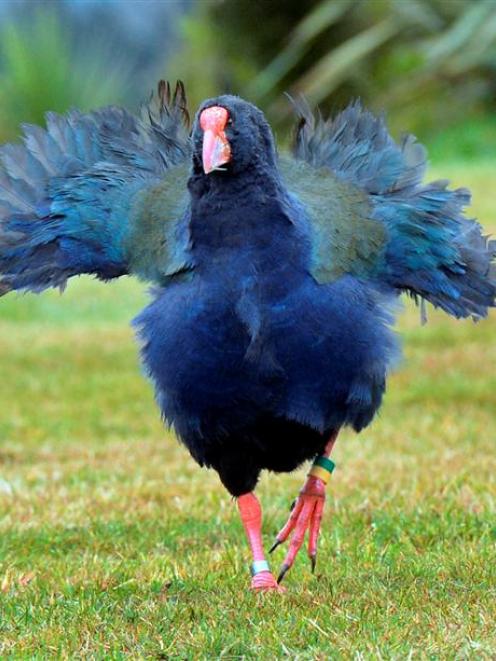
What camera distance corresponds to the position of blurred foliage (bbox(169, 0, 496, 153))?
14.8 m

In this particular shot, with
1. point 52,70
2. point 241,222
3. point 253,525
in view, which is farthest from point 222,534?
point 52,70

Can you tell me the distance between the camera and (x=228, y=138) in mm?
3711

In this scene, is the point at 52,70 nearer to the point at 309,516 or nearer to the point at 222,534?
the point at 222,534

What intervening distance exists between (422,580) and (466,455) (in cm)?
230

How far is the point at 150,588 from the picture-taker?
4031 millimetres

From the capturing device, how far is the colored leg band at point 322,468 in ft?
13.7

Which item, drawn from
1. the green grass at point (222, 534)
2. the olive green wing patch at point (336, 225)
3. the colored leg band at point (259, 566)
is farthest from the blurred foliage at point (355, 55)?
the colored leg band at point (259, 566)

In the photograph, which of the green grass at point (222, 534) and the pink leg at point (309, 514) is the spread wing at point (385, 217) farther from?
the green grass at point (222, 534)

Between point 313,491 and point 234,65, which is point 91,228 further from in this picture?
point 234,65

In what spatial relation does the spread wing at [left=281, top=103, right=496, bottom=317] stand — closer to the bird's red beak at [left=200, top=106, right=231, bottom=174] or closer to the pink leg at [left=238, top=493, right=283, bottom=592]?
the bird's red beak at [left=200, top=106, right=231, bottom=174]

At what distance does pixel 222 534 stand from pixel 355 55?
10.7m

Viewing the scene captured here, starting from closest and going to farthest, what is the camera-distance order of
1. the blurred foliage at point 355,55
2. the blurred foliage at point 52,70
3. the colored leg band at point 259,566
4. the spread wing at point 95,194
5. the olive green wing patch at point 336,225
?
the olive green wing patch at point 336,225 < the colored leg band at point 259,566 < the spread wing at point 95,194 < the blurred foliage at point 355,55 < the blurred foliage at point 52,70

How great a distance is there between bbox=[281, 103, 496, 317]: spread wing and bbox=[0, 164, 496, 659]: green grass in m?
0.89

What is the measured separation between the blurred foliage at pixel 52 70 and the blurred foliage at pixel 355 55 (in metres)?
0.93
